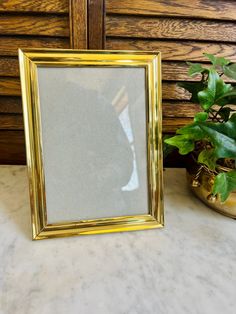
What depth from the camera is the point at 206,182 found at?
0.65 meters

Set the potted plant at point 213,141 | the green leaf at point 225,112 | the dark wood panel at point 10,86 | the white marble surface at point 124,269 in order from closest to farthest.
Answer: the white marble surface at point 124,269 → the potted plant at point 213,141 → the green leaf at point 225,112 → the dark wood panel at point 10,86

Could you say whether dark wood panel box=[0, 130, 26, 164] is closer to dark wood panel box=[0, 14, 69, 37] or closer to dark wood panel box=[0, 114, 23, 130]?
dark wood panel box=[0, 114, 23, 130]

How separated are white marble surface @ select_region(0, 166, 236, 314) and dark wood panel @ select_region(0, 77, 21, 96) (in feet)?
1.06

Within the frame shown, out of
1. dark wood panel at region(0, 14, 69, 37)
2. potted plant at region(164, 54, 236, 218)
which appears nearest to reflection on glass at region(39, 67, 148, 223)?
potted plant at region(164, 54, 236, 218)

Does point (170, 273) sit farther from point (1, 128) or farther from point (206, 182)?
point (1, 128)

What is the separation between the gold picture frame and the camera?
22.4 inches

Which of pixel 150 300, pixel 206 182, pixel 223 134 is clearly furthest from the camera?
pixel 206 182

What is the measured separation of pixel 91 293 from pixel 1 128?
58cm

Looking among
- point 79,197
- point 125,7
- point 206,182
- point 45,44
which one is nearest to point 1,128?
point 45,44

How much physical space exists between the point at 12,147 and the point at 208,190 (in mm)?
593

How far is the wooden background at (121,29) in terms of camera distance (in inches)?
27.7

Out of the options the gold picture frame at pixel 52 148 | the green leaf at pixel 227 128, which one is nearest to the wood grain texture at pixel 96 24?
the gold picture frame at pixel 52 148

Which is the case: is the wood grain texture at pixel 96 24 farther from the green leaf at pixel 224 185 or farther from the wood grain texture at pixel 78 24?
the green leaf at pixel 224 185

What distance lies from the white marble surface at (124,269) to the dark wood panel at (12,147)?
0.23 meters
